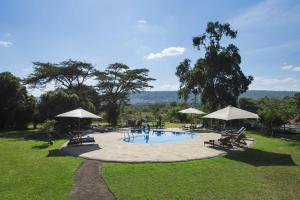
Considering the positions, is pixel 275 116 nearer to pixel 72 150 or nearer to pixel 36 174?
pixel 72 150

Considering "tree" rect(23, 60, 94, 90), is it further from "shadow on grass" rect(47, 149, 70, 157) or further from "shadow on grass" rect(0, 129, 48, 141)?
"shadow on grass" rect(47, 149, 70, 157)

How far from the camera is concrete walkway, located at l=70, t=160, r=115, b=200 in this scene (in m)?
7.23

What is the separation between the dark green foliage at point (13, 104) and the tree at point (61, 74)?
21.3ft

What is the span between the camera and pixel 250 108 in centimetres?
3891

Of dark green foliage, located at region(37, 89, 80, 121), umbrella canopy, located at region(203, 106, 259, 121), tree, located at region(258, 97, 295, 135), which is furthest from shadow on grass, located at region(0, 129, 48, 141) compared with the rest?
tree, located at region(258, 97, 295, 135)

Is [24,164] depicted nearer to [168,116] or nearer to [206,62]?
[206,62]

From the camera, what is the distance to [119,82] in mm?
40562

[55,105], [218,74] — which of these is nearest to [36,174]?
[55,105]

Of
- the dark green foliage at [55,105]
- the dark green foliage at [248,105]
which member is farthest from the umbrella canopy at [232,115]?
the dark green foliage at [248,105]

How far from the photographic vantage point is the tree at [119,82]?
130 ft

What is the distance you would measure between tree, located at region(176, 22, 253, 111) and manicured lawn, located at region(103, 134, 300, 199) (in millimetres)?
19417

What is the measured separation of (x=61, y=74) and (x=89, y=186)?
32.0 metres

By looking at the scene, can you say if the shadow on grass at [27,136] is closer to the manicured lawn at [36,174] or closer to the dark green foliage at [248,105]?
the manicured lawn at [36,174]

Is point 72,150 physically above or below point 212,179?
above
